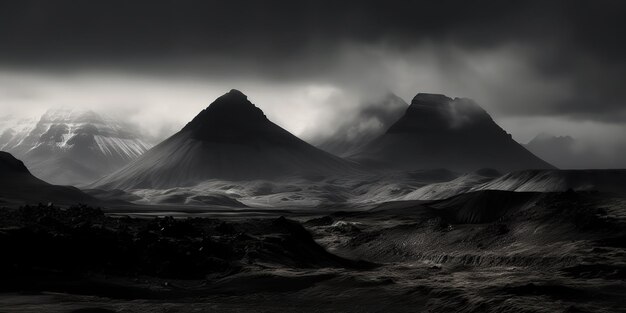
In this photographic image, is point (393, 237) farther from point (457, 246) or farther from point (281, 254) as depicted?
point (281, 254)

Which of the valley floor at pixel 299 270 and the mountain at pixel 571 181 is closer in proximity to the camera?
the valley floor at pixel 299 270

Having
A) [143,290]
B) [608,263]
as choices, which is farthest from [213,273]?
[608,263]

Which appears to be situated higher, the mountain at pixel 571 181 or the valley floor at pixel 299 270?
Result: the mountain at pixel 571 181

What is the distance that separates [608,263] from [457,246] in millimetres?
20820

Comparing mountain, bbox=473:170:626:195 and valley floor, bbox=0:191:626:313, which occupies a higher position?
mountain, bbox=473:170:626:195

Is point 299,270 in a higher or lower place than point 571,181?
lower

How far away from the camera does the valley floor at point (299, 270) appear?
35.2 metres

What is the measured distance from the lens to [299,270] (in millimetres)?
47125

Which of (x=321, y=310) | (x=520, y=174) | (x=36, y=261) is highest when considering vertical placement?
(x=520, y=174)

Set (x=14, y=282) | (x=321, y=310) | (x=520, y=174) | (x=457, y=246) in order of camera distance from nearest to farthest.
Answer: (x=321, y=310)
(x=14, y=282)
(x=457, y=246)
(x=520, y=174)

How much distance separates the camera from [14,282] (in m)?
38.2

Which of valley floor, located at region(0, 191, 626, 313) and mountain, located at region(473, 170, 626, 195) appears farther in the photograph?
mountain, located at region(473, 170, 626, 195)

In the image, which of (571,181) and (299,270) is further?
(571,181)

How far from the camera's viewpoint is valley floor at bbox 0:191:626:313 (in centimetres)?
3519
